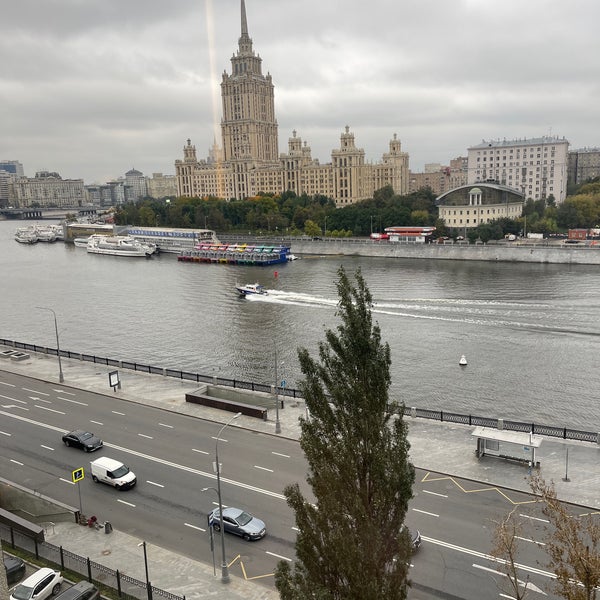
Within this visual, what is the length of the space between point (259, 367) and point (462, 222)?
322ft

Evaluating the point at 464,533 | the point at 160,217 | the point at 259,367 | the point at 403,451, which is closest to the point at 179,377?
the point at 259,367

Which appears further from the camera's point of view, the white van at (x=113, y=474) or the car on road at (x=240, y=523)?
the white van at (x=113, y=474)

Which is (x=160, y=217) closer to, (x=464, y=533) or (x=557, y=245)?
(x=557, y=245)

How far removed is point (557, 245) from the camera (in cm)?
10738

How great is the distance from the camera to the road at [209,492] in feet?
63.9

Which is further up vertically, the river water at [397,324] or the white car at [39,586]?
the white car at [39,586]

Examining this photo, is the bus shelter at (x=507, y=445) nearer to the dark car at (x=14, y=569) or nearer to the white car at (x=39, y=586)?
the white car at (x=39, y=586)

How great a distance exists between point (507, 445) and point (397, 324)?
33.4m

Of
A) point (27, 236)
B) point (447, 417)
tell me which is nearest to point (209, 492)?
point (447, 417)

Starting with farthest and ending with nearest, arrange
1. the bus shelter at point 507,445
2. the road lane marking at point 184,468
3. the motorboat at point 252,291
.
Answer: the motorboat at point 252,291, the bus shelter at point 507,445, the road lane marking at point 184,468

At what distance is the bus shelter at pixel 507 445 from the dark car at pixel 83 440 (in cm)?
1918

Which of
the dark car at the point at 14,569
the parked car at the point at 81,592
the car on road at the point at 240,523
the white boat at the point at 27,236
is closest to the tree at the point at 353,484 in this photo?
the parked car at the point at 81,592

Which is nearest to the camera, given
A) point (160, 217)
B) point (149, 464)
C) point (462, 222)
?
point (149, 464)

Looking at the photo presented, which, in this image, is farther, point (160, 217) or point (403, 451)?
point (160, 217)
